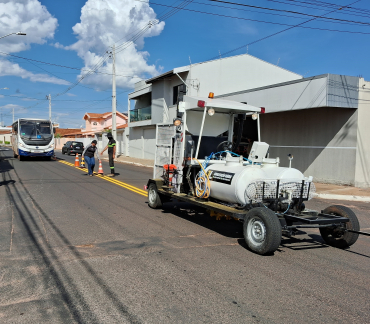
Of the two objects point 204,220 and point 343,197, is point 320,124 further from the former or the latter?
point 204,220

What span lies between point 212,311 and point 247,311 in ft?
1.23

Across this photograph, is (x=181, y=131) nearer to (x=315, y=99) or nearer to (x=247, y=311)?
(x=247, y=311)

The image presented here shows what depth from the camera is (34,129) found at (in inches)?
1013

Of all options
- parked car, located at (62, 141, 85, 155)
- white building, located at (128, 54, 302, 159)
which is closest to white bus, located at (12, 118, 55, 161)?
white building, located at (128, 54, 302, 159)

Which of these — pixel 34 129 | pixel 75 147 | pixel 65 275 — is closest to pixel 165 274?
pixel 65 275

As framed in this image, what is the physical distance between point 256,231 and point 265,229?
1.02 feet

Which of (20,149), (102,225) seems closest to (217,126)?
(102,225)

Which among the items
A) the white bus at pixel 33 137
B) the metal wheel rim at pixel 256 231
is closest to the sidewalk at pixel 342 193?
the metal wheel rim at pixel 256 231

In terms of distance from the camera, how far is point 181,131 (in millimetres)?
7793

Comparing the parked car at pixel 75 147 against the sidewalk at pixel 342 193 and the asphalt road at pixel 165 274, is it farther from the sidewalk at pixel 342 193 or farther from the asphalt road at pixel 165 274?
the asphalt road at pixel 165 274

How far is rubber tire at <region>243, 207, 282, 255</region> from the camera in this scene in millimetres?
5250

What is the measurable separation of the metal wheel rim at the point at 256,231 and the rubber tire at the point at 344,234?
1565 mm

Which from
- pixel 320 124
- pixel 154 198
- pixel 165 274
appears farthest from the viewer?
pixel 320 124

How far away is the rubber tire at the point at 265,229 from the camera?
5.25m
